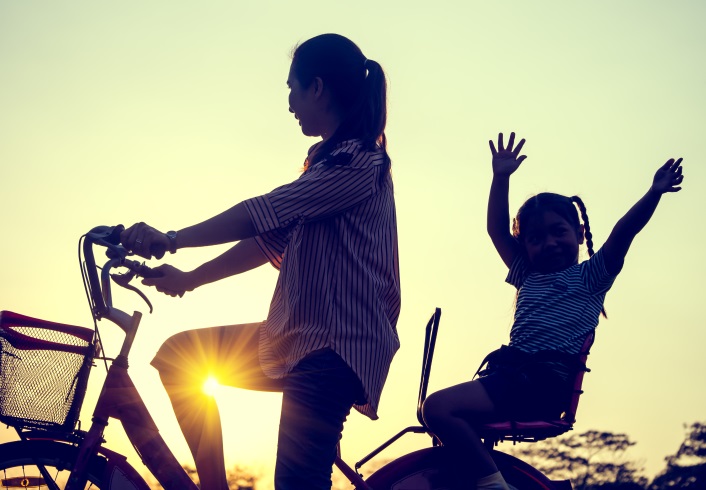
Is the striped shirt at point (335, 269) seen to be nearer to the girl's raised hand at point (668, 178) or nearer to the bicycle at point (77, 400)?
the bicycle at point (77, 400)

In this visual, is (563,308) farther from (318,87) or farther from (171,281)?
(171,281)

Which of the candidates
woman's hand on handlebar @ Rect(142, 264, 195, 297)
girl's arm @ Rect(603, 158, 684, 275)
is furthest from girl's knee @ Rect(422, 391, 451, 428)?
woman's hand on handlebar @ Rect(142, 264, 195, 297)

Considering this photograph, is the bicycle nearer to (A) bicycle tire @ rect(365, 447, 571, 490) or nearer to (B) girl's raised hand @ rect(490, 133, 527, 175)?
(A) bicycle tire @ rect(365, 447, 571, 490)

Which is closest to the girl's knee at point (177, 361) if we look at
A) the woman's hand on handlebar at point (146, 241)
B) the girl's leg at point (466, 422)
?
the woman's hand on handlebar at point (146, 241)

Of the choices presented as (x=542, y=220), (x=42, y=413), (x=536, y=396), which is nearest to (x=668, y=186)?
(x=542, y=220)

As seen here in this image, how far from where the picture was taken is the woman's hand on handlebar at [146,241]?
2838 millimetres

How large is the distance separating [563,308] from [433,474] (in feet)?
3.15

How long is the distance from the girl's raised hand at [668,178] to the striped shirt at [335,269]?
4.64 feet

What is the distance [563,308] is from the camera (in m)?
3.76

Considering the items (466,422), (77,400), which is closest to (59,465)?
(77,400)

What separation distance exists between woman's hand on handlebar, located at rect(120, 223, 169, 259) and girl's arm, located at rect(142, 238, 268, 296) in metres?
0.59

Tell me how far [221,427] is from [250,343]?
0.36 m

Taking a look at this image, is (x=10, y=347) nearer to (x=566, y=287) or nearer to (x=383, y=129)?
(x=383, y=129)

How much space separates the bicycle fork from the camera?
328 centimetres
